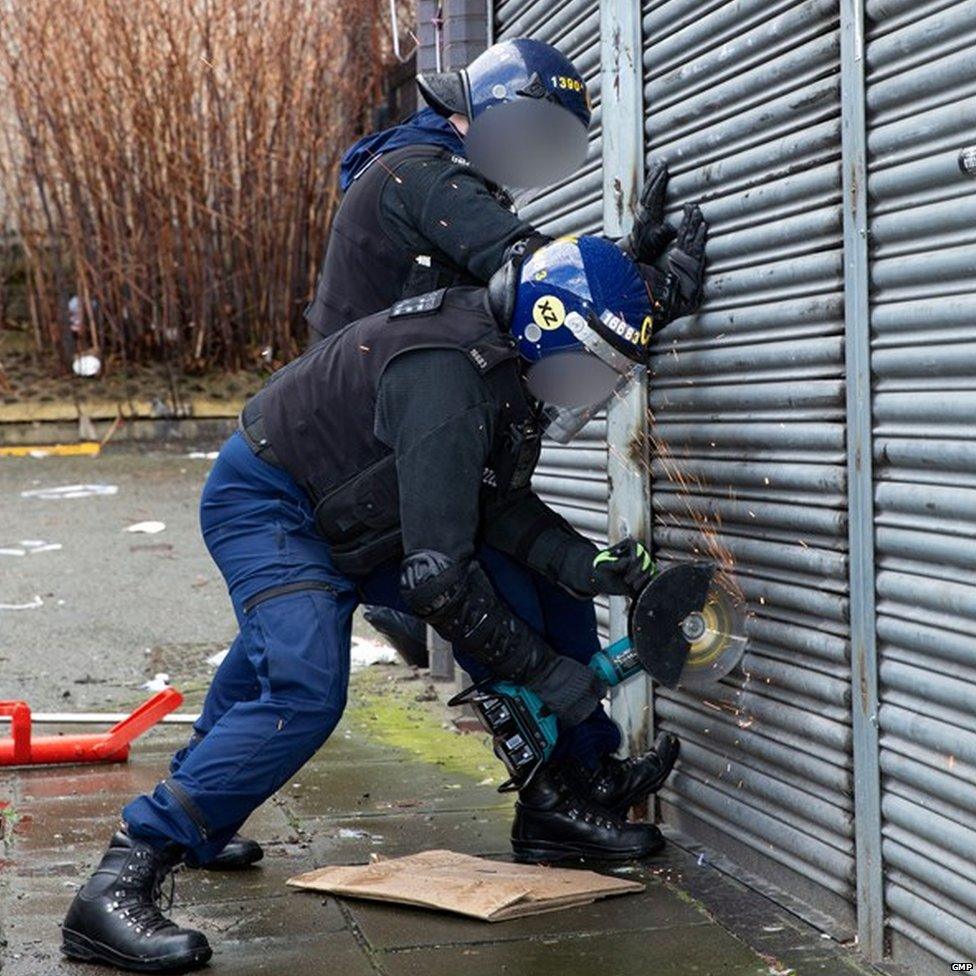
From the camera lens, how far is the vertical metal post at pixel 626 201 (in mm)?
4715

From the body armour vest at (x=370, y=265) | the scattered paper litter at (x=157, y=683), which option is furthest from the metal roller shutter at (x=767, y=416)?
the scattered paper litter at (x=157, y=683)

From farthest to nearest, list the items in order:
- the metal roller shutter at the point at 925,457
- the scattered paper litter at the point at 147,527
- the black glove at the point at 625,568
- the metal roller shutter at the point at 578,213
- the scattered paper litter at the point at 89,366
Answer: the scattered paper litter at the point at 89,366
the scattered paper litter at the point at 147,527
the metal roller shutter at the point at 578,213
the black glove at the point at 625,568
the metal roller shutter at the point at 925,457

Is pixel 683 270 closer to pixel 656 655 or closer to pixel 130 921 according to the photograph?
pixel 656 655

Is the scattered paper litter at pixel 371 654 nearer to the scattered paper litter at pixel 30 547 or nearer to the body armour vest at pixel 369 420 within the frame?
the scattered paper litter at pixel 30 547

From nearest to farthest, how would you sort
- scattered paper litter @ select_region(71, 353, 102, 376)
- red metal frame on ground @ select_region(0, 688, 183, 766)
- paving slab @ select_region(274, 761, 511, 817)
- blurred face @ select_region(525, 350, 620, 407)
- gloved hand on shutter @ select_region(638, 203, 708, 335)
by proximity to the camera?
1. blurred face @ select_region(525, 350, 620, 407)
2. gloved hand on shutter @ select_region(638, 203, 708, 335)
3. paving slab @ select_region(274, 761, 511, 817)
4. red metal frame on ground @ select_region(0, 688, 183, 766)
5. scattered paper litter @ select_region(71, 353, 102, 376)

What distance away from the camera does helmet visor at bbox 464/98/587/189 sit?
4578 mm

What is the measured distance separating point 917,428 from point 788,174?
2.57 feet

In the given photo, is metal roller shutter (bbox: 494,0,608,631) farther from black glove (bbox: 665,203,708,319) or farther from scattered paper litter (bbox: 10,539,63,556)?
scattered paper litter (bbox: 10,539,63,556)

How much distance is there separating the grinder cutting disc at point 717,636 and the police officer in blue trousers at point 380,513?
0.58 ft

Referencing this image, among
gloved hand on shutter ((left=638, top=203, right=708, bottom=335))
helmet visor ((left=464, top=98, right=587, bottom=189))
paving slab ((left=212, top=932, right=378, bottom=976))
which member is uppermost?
helmet visor ((left=464, top=98, right=587, bottom=189))

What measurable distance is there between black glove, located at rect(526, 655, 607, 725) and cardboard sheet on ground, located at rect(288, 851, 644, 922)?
16.1 inches

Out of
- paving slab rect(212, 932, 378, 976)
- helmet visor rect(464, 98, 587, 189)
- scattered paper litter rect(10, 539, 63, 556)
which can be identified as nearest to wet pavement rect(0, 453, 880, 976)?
paving slab rect(212, 932, 378, 976)

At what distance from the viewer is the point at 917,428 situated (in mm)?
3379

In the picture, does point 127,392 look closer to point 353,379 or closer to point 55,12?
point 55,12
